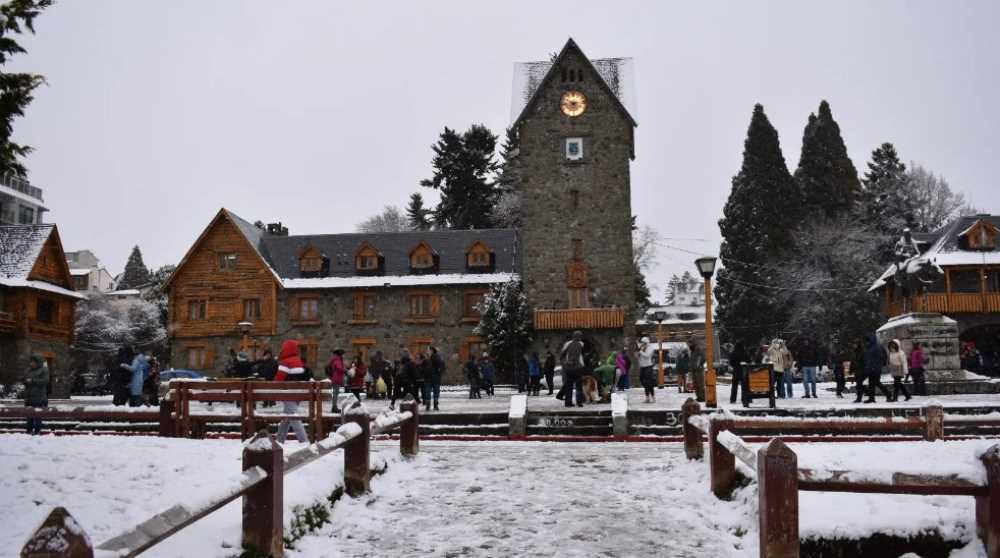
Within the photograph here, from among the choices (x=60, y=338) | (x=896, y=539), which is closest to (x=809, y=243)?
(x=60, y=338)

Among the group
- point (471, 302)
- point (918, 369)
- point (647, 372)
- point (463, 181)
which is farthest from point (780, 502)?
point (463, 181)

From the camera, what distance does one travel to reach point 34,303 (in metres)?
40.5

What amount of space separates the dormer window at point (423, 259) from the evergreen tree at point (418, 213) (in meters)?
23.9

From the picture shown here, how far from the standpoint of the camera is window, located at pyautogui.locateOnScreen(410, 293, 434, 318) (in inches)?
1690

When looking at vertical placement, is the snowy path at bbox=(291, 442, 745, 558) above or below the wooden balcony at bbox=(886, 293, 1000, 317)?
below

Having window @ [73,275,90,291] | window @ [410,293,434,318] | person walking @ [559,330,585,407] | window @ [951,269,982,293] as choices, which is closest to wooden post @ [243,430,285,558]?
person walking @ [559,330,585,407]

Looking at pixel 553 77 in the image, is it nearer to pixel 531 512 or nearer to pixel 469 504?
pixel 469 504

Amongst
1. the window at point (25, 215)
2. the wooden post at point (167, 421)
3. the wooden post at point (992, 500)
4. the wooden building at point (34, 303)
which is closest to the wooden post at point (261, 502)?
the wooden post at point (992, 500)

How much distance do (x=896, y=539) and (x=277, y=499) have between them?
4744mm

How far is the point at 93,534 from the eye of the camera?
566cm

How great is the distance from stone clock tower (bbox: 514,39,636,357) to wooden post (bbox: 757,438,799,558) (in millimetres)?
34072

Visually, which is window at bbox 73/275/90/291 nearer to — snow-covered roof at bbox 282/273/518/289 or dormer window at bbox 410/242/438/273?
snow-covered roof at bbox 282/273/518/289

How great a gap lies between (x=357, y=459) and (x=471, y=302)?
34.2 meters

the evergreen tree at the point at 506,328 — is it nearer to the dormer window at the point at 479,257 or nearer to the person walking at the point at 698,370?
the dormer window at the point at 479,257
